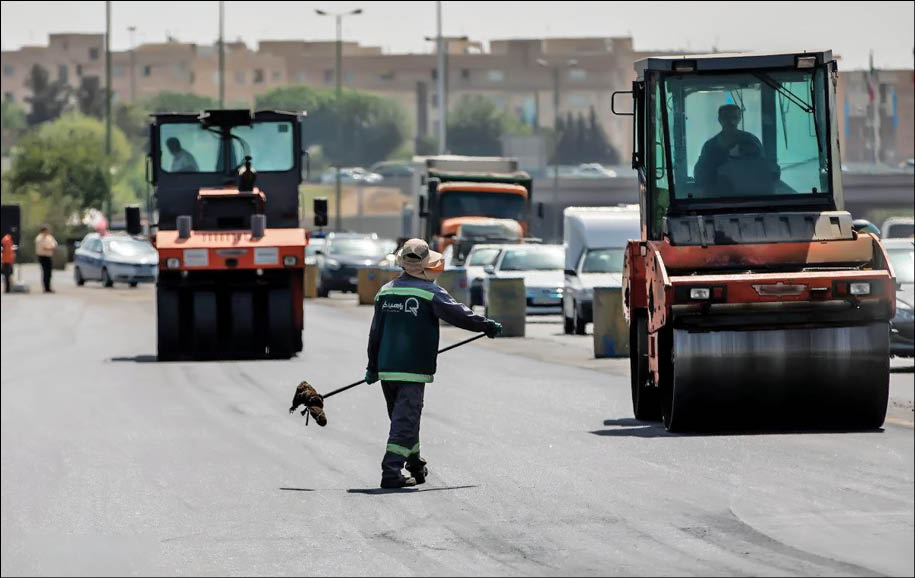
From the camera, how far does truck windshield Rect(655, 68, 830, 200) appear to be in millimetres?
14648

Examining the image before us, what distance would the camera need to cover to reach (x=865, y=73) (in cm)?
1809

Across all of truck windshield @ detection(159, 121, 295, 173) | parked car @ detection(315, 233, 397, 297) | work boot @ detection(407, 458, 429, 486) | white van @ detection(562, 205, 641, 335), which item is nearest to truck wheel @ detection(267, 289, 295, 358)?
truck windshield @ detection(159, 121, 295, 173)

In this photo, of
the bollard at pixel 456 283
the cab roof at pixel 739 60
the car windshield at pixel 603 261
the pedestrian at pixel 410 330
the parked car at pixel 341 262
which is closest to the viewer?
the pedestrian at pixel 410 330

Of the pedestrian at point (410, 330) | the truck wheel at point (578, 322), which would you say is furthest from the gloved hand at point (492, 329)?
the truck wheel at point (578, 322)

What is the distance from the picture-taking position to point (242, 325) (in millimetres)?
27406

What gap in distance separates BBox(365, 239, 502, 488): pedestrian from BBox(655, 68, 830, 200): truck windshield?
5.72 ft

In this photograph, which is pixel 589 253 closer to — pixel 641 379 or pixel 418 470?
pixel 418 470

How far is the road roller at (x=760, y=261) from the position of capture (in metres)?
14.1

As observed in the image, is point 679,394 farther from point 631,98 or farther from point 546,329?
point 546,329

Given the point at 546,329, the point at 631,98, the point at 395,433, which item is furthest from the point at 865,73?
the point at 546,329

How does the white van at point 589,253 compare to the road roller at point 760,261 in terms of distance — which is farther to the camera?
the white van at point 589,253

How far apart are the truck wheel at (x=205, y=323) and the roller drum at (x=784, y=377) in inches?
400

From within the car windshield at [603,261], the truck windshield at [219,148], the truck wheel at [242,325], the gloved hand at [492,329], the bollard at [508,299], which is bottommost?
the truck wheel at [242,325]

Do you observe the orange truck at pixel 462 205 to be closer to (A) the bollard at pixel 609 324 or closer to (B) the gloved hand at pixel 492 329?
(A) the bollard at pixel 609 324
